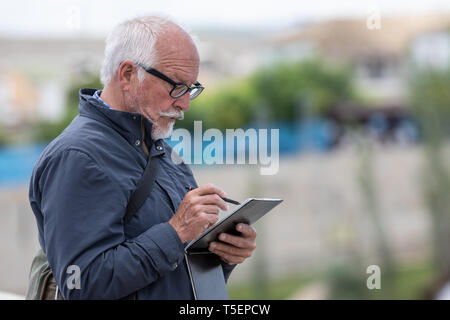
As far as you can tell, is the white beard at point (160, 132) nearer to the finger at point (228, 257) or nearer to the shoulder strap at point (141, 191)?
the shoulder strap at point (141, 191)

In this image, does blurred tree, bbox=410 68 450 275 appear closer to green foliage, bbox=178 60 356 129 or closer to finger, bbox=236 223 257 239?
green foliage, bbox=178 60 356 129

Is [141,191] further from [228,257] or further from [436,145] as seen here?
[436,145]

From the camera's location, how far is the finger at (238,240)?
1.29 meters

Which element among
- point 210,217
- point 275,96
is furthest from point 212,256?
point 275,96

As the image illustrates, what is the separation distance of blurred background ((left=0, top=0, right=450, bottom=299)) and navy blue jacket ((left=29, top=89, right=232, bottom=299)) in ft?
29.8

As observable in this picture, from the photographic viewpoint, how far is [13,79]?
17.0 m

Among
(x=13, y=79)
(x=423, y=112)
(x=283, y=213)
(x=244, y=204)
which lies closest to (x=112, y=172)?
(x=244, y=204)

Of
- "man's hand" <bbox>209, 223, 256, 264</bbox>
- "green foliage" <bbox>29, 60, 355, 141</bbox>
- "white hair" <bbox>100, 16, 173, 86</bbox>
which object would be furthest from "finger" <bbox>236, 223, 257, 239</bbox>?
"green foliage" <bbox>29, 60, 355, 141</bbox>

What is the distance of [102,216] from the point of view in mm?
1122

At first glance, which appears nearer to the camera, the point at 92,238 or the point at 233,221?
the point at 92,238

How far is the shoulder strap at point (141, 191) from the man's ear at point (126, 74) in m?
0.16

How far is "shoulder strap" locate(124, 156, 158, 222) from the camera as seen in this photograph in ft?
3.89

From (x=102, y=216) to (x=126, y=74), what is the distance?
0.30 metres
